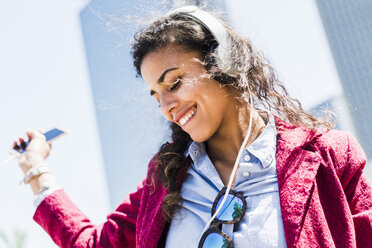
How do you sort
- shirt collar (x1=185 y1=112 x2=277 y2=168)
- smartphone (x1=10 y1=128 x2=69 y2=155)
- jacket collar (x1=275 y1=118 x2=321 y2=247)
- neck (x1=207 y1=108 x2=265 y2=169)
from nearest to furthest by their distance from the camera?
jacket collar (x1=275 y1=118 x2=321 y2=247) → shirt collar (x1=185 y1=112 x2=277 y2=168) → neck (x1=207 y1=108 x2=265 y2=169) → smartphone (x1=10 y1=128 x2=69 y2=155)

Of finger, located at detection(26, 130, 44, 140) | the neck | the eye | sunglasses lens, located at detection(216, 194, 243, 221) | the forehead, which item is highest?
the forehead

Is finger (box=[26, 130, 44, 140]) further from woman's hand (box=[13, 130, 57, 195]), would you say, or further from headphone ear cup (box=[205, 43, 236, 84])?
headphone ear cup (box=[205, 43, 236, 84])

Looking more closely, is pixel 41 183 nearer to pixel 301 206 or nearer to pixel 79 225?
pixel 79 225

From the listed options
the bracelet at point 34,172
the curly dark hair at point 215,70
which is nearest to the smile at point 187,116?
the curly dark hair at point 215,70

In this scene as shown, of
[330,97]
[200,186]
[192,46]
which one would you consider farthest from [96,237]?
[330,97]

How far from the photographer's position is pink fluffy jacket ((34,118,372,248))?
32.4 inches

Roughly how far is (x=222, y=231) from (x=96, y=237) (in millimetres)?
393

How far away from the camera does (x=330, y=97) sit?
1229 mm

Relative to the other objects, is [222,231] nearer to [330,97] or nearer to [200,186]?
[200,186]

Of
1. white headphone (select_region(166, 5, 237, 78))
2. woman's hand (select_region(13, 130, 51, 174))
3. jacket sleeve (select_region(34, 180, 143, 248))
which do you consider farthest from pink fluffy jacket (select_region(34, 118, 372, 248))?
white headphone (select_region(166, 5, 237, 78))

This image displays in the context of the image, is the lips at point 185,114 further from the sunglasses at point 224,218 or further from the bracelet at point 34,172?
the bracelet at point 34,172

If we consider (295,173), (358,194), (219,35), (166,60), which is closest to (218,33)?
(219,35)

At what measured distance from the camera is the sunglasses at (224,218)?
0.85 metres

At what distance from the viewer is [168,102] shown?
3.20ft
